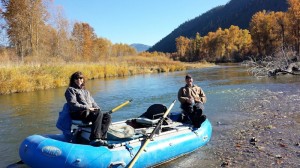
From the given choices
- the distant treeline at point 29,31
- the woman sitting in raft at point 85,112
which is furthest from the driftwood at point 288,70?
the distant treeline at point 29,31

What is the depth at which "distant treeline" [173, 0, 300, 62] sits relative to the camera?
4556 cm

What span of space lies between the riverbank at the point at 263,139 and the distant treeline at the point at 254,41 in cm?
1012

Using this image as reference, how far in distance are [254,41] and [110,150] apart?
5796 cm

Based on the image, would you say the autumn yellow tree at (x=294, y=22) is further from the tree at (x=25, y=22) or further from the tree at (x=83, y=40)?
the tree at (x=25, y=22)

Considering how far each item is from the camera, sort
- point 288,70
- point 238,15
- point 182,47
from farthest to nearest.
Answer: point 238,15
point 182,47
point 288,70

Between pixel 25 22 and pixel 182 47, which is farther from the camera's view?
pixel 182 47

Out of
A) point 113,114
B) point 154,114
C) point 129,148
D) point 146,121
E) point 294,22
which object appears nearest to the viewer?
point 129,148

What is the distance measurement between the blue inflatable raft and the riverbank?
94 centimetres

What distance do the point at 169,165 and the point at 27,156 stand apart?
9.67 feet

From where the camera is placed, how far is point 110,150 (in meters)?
6.15

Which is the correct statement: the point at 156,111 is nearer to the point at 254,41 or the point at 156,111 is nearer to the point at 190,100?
the point at 190,100

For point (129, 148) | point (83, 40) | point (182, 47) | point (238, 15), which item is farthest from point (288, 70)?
point (238, 15)

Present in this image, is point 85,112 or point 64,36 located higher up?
point 64,36

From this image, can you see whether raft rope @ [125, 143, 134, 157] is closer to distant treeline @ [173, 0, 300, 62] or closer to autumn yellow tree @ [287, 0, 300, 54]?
distant treeline @ [173, 0, 300, 62]
